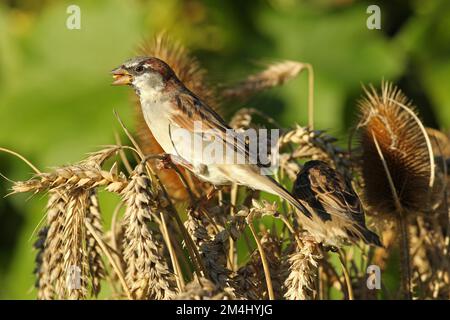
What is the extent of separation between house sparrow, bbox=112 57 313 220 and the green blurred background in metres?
2.16

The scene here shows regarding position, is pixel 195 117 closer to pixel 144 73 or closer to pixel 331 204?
pixel 144 73

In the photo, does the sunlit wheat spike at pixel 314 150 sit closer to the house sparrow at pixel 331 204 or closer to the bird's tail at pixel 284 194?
the house sparrow at pixel 331 204

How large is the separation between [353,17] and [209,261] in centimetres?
370

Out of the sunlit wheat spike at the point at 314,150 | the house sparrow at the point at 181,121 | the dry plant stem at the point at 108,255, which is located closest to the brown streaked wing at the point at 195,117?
the house sparrow at the point at 181,121

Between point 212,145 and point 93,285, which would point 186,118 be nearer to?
point 212,145

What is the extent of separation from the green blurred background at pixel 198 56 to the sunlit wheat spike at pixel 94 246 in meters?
2.31

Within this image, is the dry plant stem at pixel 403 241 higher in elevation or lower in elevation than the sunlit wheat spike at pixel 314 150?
lower

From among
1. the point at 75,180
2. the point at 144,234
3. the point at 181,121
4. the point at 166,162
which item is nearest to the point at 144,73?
the point at 181,121

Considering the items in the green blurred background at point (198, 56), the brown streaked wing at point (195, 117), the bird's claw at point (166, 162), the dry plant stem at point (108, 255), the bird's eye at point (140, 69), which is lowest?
the dry plant stem at point (108, 255)

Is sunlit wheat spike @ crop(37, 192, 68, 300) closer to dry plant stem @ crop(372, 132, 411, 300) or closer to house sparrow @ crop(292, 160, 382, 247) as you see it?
house sparrow @ crop(292, 160, 382, 247)

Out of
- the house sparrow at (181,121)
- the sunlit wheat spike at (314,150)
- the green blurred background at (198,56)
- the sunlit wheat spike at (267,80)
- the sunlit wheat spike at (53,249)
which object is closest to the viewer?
the sunlit wheat spike at (53,249)

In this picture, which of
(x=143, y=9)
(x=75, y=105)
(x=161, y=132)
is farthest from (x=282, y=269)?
(x=143, y=9)

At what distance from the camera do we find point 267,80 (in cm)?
283

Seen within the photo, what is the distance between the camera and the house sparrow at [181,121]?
2205 millimetres
